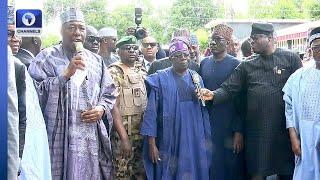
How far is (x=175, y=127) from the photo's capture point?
5.08 metres

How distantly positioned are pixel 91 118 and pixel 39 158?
0.65 meters

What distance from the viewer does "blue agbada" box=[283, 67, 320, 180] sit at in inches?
185

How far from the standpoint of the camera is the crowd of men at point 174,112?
15.0ft

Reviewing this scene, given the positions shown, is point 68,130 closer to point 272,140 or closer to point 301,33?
point 272,140

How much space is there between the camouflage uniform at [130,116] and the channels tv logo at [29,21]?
2.26 metres

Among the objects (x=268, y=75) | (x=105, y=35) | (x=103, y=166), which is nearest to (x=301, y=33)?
(x=105, y=35)

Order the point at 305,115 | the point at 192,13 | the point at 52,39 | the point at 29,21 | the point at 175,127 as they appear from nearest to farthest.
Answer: the point at 29,21
the point at 305,115
the point at 175,127
the point at 52,39
the point at 192,13

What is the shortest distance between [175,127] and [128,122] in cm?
47

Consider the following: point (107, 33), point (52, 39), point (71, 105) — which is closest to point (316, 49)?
point (71, 105)

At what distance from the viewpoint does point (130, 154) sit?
5.15 meters

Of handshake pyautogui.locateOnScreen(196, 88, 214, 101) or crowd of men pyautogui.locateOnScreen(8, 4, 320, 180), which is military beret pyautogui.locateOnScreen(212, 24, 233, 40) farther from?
handshake pyautogui.locateOnScreen(196, 88, 214, 101)

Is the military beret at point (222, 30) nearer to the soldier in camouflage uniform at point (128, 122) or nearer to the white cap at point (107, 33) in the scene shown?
the soldier in camouflage uniform at point (128, 122)

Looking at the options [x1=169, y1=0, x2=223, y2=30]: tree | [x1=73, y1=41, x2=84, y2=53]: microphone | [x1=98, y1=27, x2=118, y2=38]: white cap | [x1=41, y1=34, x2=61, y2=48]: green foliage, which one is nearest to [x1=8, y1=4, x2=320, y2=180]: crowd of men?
[x1=73, y1=41, x2=84, y2=53]: microphone

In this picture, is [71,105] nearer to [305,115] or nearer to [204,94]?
[204,94]
